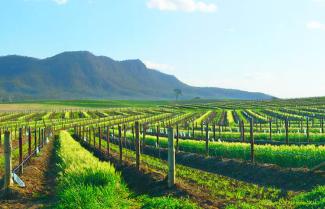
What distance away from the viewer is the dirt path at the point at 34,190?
15422mm

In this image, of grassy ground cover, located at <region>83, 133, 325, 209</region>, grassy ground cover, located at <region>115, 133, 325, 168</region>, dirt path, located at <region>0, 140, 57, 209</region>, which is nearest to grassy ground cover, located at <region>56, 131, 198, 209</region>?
dirt path, located at <region>0, 140, 57, 209</region>

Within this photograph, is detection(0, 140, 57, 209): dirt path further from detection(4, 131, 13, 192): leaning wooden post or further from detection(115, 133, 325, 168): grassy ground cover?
detection(115, 133, 325, 168): grassy ground cover

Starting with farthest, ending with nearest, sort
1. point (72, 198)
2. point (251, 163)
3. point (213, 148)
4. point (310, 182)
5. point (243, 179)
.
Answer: point (213, 148) < point (251, 163) < point (243, 179) < point (310, 182) < point (72, 198)

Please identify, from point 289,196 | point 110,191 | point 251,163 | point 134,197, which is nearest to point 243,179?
point 251,163

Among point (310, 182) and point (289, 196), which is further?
point (310, 182)

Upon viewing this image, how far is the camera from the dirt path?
607 inches

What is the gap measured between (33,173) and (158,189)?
7.58 meters

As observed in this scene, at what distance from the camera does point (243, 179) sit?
2161cm

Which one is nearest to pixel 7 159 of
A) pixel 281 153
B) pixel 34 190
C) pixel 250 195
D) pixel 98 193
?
pixel 34 190

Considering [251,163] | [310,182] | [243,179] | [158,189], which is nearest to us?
[158,189]

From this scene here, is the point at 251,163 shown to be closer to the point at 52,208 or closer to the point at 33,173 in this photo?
the point at 33,173

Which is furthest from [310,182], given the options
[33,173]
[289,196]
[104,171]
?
[33,173]

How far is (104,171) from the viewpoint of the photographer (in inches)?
641

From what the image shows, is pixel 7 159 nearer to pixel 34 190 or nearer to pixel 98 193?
pixel 34 190
